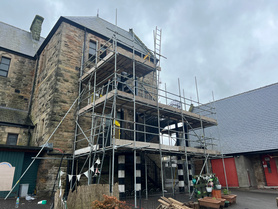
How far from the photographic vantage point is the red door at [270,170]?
56.1 feet

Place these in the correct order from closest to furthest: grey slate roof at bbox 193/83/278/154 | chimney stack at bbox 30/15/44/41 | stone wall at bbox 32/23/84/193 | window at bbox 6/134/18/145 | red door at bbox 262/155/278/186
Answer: stone wall at bbox 32/23/84/193 < window at bbox 6/134/18/145 < red door at bbox 262/155/278/186 < grey slate roof at bbox 193/83/278/154 < chimney stack at bbox 30/15/44/41

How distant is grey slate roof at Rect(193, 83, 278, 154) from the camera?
691 inches

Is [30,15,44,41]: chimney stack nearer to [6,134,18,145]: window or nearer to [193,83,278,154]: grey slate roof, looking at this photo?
[6,134,18,145]: window

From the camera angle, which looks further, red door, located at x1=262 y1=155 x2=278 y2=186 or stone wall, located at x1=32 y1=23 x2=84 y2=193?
red door, located at x1=262 y1=155 x2=278 y2=186

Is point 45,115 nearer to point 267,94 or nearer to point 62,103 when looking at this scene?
point 62,103

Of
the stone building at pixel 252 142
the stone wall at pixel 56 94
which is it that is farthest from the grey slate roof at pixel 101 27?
the stone building at pixel 252 142

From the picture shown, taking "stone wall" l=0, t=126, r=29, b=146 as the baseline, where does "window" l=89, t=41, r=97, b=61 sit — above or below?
above

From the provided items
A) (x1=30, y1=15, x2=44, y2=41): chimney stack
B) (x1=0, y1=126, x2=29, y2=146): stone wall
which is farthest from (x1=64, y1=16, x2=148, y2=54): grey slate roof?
(x1=0, y1=126, x2=29, y2=146): stone wall

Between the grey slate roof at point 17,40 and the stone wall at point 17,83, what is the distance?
0.95m

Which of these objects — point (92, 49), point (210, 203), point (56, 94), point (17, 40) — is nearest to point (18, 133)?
point (56, 94)

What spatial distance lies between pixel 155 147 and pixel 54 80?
7.84 m

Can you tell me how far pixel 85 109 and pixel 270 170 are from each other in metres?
16.2

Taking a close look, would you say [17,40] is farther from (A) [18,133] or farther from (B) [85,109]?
(B) [85,109]

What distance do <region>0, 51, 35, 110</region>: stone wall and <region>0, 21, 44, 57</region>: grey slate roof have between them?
953 mm
